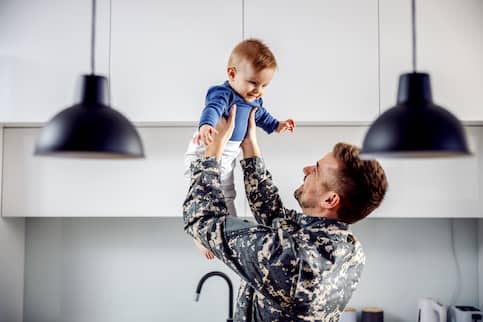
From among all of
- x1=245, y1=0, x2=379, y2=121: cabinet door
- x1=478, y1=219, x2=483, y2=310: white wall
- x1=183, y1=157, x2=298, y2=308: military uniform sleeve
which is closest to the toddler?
x1=183, y1=157, x2=298, y2=308: military uniform sleeve

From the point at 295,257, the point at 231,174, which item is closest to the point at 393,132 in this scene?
the point at 295,257

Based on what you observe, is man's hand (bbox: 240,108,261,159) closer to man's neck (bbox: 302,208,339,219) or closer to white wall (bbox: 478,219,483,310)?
man's neck (bbox: 302,208,339,219)

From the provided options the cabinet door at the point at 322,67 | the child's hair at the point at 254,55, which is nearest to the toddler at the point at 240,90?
the child's hair at the point at 254,55

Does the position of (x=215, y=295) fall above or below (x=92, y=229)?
below

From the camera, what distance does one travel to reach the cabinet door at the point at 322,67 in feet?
7.52

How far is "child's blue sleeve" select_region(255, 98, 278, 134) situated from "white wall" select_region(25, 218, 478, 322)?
116 cm

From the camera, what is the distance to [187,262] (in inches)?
109

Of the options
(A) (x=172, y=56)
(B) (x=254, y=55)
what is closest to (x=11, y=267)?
(A) (x=172, y=56)

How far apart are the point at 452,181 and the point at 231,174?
121 cm

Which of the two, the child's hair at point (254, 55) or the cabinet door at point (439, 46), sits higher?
the cabinet door at point (439, 46)

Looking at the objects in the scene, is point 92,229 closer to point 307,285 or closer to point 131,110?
point 131,110

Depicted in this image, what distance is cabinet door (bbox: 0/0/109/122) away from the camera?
2355mm

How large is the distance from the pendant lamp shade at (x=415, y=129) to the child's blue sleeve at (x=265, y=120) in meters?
0.66

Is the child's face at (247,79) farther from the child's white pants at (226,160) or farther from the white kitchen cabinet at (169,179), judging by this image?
the white kitchen cabinet at (169,179)
